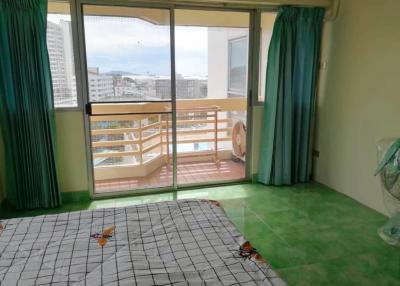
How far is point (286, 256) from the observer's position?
242 cm

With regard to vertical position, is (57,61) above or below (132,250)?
above

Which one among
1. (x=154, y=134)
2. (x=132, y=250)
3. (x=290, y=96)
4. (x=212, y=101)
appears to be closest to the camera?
(x=132, y=250)

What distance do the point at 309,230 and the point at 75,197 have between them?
252 cm

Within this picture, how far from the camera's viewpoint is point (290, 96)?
12.5 ft

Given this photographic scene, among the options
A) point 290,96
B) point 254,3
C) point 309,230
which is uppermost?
point 254,3

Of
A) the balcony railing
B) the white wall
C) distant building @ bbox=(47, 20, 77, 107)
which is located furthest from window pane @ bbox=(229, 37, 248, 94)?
distant building @ bbox=(47, 20, 77, 107)

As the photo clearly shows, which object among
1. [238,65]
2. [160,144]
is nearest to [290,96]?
Result: [238,65]

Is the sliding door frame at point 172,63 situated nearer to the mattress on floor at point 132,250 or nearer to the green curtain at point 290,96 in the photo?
the green curtain at point 290,96

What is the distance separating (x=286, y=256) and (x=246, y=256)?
1.11m

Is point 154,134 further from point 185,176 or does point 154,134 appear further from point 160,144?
point 185,176

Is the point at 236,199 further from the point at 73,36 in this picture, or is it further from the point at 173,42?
the point at 73,36

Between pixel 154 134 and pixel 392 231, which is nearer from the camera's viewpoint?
pixel 392 231

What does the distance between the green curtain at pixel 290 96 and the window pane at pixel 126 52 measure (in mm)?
1297

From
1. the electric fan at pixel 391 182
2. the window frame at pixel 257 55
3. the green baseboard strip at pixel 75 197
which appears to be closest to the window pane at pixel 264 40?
the window frame at pixel 257 55
